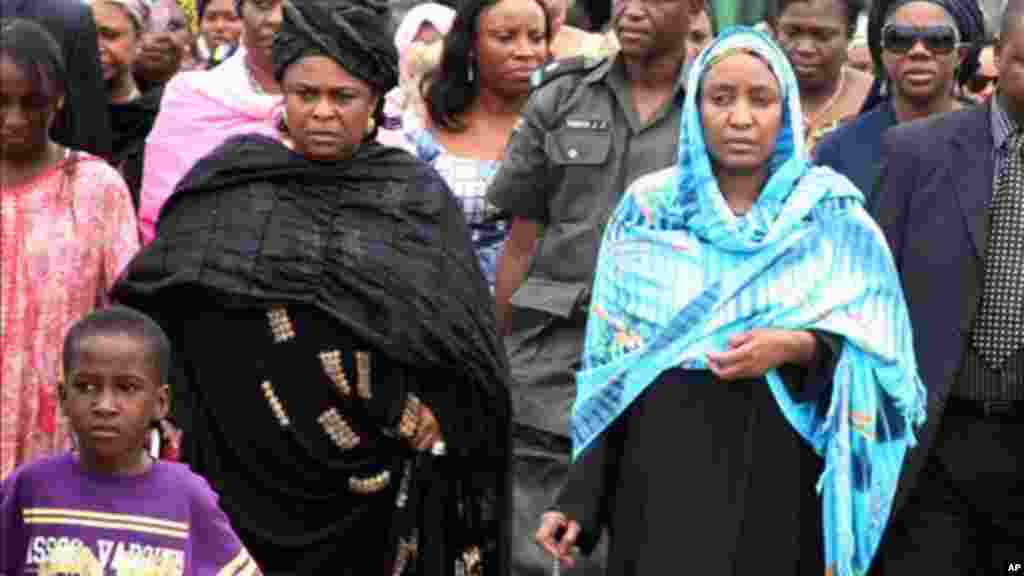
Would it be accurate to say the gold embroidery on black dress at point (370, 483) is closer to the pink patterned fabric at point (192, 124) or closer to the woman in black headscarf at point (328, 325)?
the woman in black headscarf at point (328, 325)

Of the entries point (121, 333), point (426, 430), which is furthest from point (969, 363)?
point (121, 333)

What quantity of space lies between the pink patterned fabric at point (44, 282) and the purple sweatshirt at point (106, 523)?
1.55 meters

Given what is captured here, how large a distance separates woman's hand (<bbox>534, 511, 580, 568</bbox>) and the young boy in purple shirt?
105 centimetres

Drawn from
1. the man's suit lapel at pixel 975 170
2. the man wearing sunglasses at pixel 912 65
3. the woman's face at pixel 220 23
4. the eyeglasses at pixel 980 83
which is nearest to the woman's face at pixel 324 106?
the man's suit lapel at pixel 975 170

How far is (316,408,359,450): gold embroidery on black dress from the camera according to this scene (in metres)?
9.03

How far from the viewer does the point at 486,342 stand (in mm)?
9180

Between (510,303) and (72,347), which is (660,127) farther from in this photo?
(72,347)

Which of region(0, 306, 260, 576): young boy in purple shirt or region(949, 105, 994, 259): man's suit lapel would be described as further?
region(949, 105, 994, 259): man's suit lapel

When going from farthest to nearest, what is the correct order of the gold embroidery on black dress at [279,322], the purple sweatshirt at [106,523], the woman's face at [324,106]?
1. the woman's face at [324,106]
2. the gold embroidery on black dress at [279,322]
3. the purple sweatshirt at [106,523]

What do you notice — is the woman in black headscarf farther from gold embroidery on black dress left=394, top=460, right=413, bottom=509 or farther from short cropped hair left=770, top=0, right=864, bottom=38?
short cropped hair left=770, top=0, right=864, bottom=38

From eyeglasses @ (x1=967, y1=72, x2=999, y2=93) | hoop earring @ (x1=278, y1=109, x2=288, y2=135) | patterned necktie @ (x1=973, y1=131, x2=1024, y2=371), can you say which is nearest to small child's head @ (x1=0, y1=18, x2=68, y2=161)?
hoop earring @ (x1=278, y1=109, x2=288, y2=135)

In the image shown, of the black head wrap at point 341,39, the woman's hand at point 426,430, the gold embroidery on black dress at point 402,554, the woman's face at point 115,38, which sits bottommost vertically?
the gold embroidery on black dress at point 402,554

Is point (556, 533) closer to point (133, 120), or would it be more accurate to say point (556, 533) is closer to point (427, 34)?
point (133, 120)

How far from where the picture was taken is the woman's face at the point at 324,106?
9102 millimetres
